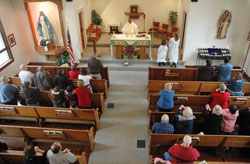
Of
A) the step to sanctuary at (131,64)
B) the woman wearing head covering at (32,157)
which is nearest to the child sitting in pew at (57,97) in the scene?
the woman wearing head covering at (32,157)

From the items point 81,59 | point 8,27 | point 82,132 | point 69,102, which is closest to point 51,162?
point 82,132

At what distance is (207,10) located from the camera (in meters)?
8.26

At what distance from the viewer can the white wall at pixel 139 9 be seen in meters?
11.6

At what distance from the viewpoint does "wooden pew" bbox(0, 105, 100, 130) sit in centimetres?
504

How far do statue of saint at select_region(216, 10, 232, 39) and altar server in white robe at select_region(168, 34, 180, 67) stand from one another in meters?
1.87

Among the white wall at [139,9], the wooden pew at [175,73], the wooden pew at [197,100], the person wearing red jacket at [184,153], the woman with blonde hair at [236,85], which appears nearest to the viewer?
the person wearing red jacket at [184,153]

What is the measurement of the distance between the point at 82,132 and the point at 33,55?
6.77m

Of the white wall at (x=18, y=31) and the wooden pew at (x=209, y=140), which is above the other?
the white wall at (x=18, y=31)

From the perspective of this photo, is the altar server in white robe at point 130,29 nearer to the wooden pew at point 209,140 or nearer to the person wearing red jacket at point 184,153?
the wooden pew at point 209,140

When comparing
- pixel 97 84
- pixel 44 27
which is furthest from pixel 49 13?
pixel 97 84

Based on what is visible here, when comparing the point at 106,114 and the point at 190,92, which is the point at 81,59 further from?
the point at 190,92

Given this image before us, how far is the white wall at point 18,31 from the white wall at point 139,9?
14.2ft

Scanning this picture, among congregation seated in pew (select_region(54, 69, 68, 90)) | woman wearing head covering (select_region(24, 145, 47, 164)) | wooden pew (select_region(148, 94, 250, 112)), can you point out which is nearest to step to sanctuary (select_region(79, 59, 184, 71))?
congregation seated in pew (select_region(54, 69, 68, 90))

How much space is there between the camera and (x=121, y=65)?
8.84m
